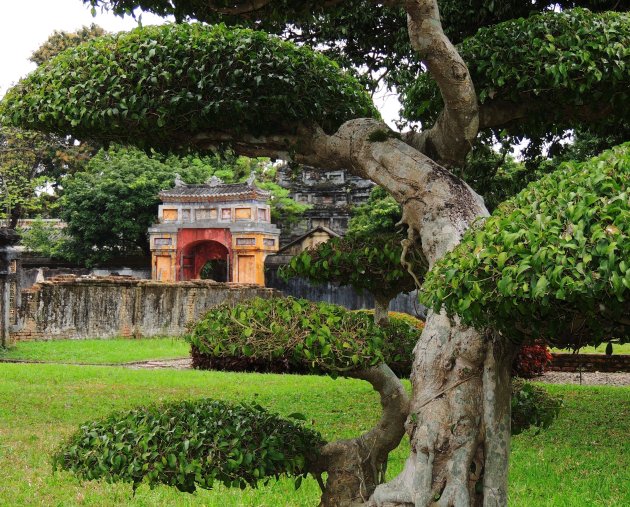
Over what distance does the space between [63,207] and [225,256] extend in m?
6.10

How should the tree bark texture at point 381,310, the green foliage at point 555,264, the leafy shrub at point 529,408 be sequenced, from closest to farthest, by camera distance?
the green foliage at point 555,264 → the leafy shrub at point 529,408 → the tree bark texture at point 381,310

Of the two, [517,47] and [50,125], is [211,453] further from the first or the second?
[517,47]

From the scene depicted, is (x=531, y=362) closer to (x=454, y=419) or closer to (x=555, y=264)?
(x=454, y=419)

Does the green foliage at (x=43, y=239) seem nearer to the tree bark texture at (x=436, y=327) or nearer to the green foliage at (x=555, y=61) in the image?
the tree bark texture at (x=436, y=327)

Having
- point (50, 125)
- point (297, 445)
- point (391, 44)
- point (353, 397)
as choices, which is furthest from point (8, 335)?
point (297, 445)

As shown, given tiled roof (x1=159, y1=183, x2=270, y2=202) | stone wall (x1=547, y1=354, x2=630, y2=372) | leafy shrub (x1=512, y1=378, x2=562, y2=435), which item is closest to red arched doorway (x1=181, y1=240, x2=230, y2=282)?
tiled roof (x1=159, y1=183, x2=270, y2=202)

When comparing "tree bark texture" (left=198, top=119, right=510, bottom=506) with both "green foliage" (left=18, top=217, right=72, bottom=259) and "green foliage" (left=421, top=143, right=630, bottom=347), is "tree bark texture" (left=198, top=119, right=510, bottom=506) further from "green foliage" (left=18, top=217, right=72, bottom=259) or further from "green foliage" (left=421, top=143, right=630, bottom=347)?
"green foliage" (left=18, top=217, right=72, bottom=259)

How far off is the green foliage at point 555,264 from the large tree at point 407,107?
0.91m

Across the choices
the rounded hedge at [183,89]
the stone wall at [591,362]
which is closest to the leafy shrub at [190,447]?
the rounded hedge at [183,89]

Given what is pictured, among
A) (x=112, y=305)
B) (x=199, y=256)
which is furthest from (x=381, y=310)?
(x=199, y=256)

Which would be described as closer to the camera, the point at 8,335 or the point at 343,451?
the point at 343,451

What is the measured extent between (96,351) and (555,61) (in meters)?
14.3

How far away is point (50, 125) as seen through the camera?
18.1 ft

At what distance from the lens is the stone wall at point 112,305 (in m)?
19.0
